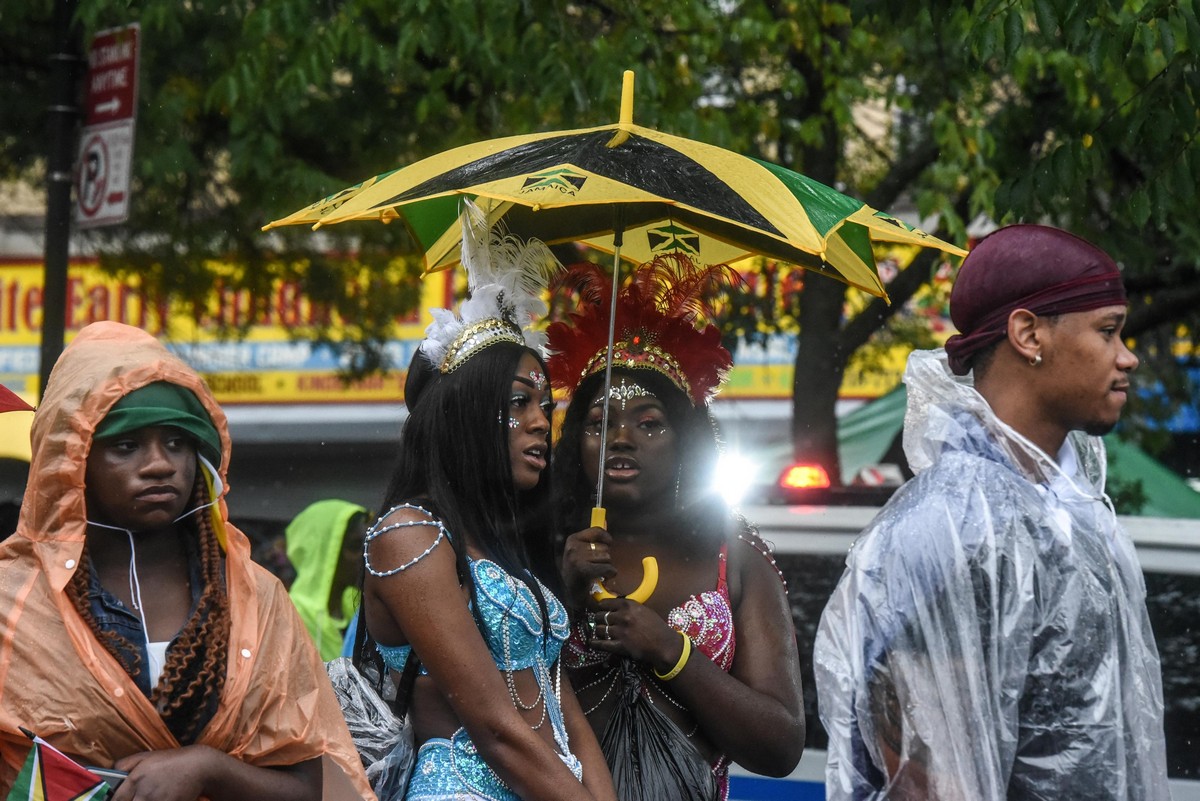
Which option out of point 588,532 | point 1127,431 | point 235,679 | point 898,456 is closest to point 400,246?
point 898,456

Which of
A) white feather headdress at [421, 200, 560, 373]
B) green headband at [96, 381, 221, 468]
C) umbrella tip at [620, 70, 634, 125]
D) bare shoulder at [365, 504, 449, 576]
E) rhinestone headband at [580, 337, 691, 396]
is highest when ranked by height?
umbrella tip at [620, 70, 634, 125]

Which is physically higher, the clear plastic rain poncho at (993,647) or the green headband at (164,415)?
the green headband at (164,415)

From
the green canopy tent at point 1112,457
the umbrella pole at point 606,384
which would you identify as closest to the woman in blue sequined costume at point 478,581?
the umbrella pole at point 606,384

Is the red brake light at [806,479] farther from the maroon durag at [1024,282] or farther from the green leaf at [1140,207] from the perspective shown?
the maroon durag at [1024,282]

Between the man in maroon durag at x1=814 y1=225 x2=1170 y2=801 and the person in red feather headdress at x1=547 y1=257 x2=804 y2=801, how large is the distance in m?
0.70

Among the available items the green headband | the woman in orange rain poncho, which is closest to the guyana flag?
the woman in orange rain poncho

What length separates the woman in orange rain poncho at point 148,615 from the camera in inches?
107

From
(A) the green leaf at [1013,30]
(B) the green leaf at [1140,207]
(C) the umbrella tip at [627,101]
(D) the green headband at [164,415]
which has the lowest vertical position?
(D) the green headband at [164,415]

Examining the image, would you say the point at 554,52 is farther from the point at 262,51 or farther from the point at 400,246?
the point at 400,246

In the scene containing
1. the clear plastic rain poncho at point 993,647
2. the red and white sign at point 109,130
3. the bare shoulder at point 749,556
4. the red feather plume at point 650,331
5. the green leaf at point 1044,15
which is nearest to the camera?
the clear plastic rain poncho at point 993,647

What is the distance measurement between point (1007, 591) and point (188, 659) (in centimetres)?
145

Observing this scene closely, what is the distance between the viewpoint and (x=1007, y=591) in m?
2.62

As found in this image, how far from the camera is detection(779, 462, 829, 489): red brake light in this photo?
5.38 m

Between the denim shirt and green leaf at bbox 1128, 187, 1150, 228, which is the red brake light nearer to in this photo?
green leaf at bbox 1128, 187, 1150, 228
